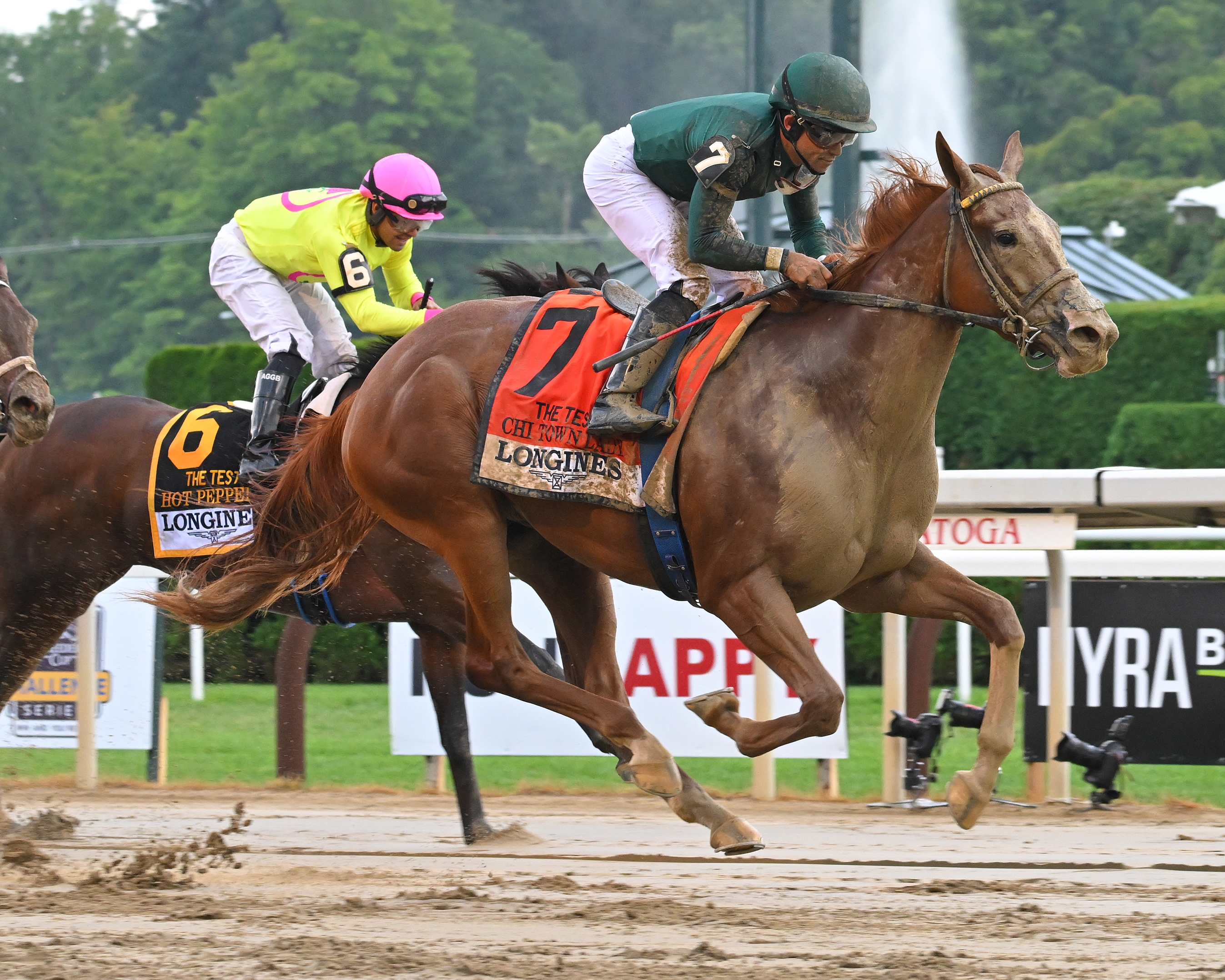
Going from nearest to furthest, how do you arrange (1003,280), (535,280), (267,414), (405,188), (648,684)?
(1003,280), (535,280), (405,188), (267,414), (648,684)

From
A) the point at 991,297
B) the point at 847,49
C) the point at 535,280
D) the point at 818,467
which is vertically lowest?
the point at 818,467

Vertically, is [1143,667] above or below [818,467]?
below

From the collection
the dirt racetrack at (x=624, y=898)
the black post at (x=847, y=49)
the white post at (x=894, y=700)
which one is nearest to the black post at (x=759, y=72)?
the black post at (x=847, y=49)

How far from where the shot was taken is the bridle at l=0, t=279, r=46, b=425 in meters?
4.39

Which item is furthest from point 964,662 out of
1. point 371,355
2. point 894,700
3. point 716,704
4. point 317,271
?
point 716,704

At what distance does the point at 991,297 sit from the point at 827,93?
0.64m

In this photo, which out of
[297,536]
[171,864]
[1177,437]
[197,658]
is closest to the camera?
[171,864]

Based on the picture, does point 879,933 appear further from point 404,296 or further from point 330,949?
point 404,296

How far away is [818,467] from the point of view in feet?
13.2

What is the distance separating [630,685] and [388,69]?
36.4 m

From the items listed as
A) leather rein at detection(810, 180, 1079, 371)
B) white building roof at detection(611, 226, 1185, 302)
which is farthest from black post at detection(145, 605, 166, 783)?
white building roof at detection(611, 226, 1185, 302)

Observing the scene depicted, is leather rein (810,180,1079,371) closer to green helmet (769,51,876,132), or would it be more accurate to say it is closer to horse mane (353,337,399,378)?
green helmet (769,51,876,132)

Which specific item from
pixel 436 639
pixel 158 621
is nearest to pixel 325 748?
pixel 158 621

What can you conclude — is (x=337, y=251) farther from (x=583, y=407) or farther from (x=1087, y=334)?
(x=1087, y=334)
